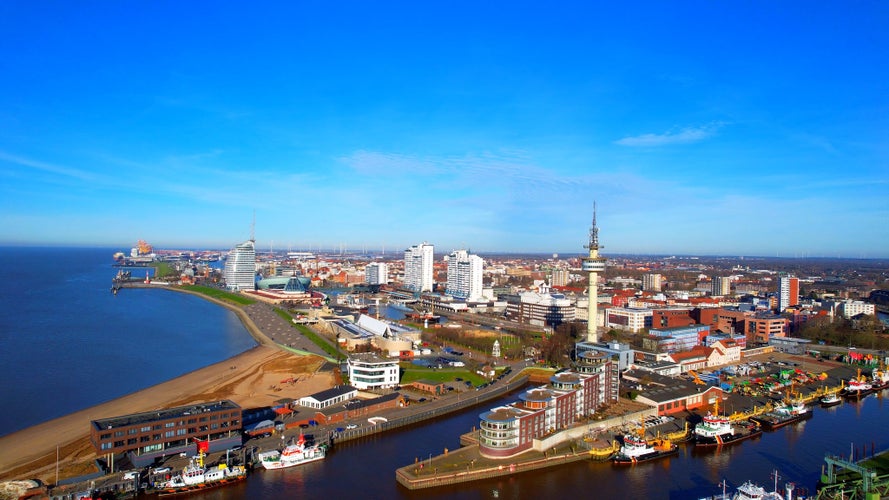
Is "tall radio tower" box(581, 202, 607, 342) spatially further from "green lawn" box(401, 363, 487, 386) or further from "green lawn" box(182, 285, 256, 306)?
"green lawn" box(182, 285, 256, 306)

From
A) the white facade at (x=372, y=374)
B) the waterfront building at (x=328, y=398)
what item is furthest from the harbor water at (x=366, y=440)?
the white facade at (x=372, y=374)

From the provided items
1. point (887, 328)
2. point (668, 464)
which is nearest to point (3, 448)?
point (668, 464)

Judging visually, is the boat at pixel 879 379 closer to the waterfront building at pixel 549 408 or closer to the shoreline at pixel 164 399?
the waterfront building at pixel 549 408

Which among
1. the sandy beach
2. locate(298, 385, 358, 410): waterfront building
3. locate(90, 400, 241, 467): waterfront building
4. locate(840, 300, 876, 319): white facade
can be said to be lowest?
the sandy beach

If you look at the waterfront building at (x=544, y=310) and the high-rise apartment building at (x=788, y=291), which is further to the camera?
the high-rise apartment building at (x=788, y=291)

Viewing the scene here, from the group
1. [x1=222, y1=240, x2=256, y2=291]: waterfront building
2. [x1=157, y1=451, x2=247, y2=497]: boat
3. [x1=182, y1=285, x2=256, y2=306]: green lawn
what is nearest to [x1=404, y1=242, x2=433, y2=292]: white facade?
[x1=222, y1=240, x2=256, y2=291]: waterfront building
